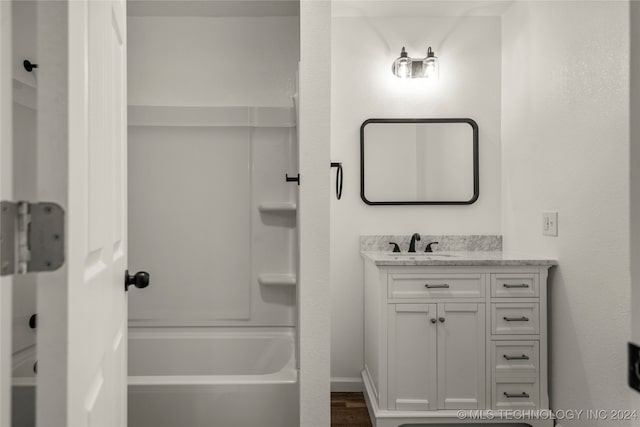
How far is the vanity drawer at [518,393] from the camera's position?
2.30 m

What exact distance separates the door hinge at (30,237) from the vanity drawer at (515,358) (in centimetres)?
218

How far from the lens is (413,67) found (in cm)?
289

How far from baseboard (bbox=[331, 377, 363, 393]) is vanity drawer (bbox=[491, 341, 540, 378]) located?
95cm

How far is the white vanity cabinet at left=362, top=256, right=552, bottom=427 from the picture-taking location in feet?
7.54

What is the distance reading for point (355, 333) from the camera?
9.75ft

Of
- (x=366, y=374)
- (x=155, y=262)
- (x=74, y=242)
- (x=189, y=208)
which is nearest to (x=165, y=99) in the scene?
(x=189, y=208)

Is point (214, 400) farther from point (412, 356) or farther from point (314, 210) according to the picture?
point (412, 356)

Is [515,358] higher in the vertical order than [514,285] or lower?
lower

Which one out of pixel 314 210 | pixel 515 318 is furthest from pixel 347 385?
pixel 314 210

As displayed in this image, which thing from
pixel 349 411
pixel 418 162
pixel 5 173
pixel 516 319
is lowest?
pixel 349 411

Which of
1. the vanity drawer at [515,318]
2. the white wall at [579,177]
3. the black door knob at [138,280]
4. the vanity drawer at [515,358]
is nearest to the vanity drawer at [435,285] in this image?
the vanity drawer at [515,318]

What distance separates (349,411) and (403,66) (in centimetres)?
212

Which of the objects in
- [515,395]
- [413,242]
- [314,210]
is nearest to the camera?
[314,210]

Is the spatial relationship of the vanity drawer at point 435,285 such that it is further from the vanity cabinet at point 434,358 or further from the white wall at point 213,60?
the white wall at point 213,60
